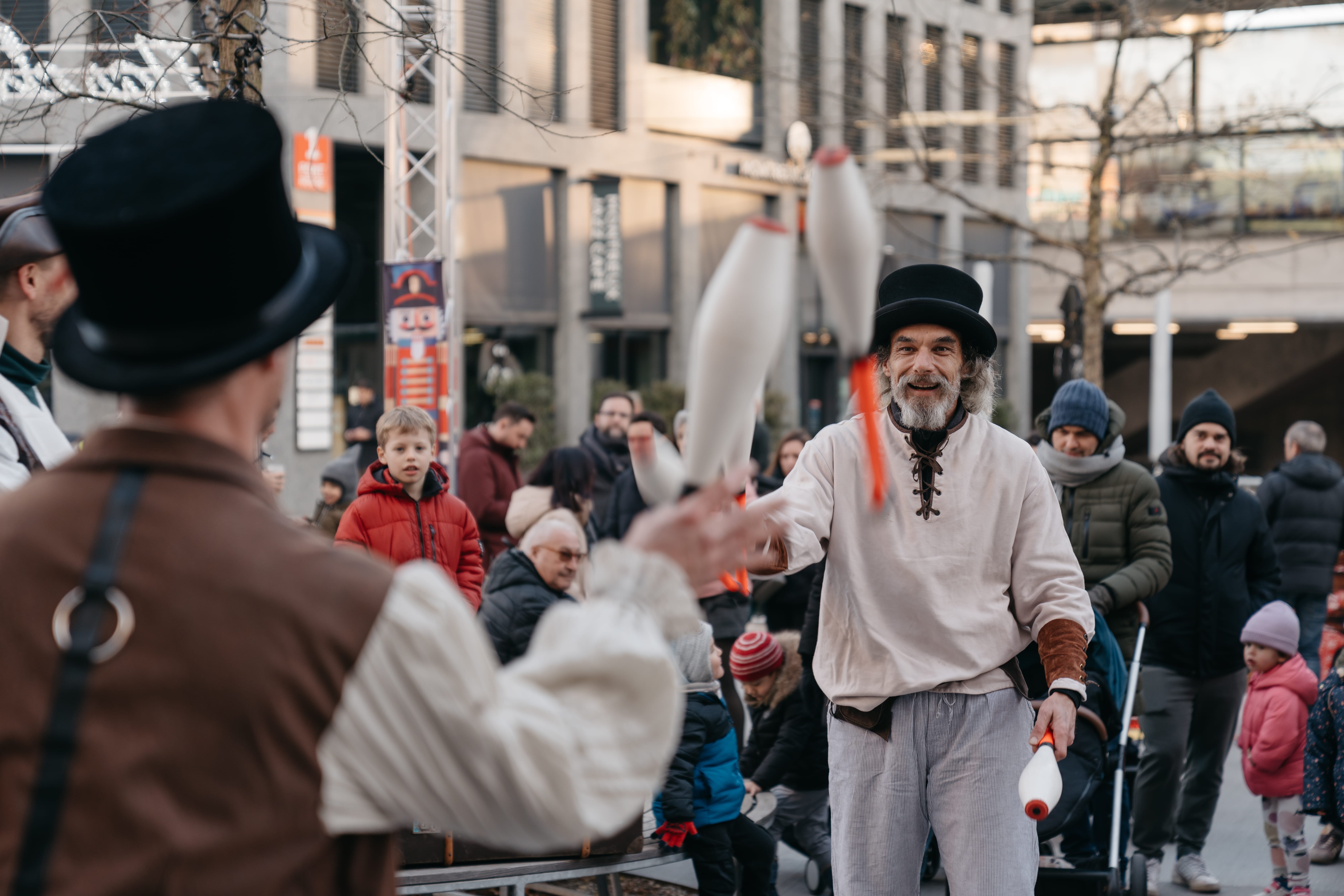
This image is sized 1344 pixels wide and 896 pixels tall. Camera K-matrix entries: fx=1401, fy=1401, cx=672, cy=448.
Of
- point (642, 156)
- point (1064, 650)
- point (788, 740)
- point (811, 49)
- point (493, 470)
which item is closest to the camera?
point (1064, 650)

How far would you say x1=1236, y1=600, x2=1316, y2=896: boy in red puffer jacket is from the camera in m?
6.18

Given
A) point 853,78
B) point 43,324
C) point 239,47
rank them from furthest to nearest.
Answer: point 853,78 → point 239,47 → point 43,324

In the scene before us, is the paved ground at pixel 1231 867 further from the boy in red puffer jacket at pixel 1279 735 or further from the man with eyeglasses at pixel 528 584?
the man with eyeglasses at pixel 528 584

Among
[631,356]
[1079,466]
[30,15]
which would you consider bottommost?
[1079,466]

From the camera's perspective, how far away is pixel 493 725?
1.46m

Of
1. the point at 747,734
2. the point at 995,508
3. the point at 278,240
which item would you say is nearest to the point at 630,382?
the point at 747,734

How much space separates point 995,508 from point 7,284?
2.27m

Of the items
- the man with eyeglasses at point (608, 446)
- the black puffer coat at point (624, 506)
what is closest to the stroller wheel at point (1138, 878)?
the black puffer coat at point (624, 506)

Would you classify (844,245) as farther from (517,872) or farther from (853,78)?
(853,78)

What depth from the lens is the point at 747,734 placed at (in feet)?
27.1

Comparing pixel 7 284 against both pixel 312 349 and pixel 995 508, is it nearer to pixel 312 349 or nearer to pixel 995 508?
pixel 995 508

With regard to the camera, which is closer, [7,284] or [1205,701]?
[7,284]

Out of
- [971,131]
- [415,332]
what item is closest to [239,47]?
[415,332]

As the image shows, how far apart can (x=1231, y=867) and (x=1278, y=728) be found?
836 millimetres
